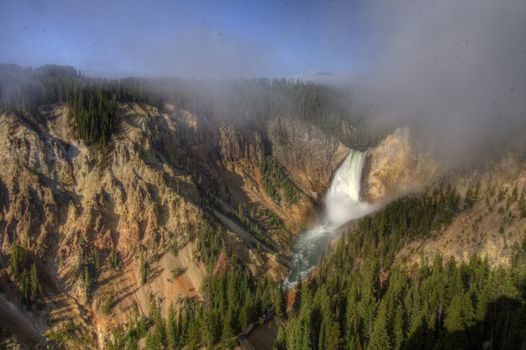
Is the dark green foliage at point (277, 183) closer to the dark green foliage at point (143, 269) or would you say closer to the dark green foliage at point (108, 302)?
the dark green foliage at point (143, 269)

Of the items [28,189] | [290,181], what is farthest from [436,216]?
[28,189]

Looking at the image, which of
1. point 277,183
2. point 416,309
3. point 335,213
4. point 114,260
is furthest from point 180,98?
point 416,309

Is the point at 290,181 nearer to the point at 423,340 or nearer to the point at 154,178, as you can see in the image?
the point at 154,178

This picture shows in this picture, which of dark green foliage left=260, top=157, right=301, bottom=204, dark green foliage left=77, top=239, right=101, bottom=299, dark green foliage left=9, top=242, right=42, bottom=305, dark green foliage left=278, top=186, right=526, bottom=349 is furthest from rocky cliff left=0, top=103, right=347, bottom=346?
dark green foliage left=278, top=186, right=526, bottom=349

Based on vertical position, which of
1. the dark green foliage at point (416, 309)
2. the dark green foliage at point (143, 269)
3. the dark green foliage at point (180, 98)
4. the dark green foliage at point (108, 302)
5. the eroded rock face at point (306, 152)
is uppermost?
the dark green foliage at point (180, 98)

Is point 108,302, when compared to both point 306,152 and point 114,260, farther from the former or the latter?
point 306,152

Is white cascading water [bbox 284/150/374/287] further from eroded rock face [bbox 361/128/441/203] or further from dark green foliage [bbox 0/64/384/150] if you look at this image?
dark green foliage [bbox 0/64/384/150]

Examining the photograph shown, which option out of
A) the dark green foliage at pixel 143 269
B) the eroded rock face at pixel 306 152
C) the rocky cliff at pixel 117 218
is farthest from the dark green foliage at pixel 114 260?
the eroded rock face at pixel 306 152
